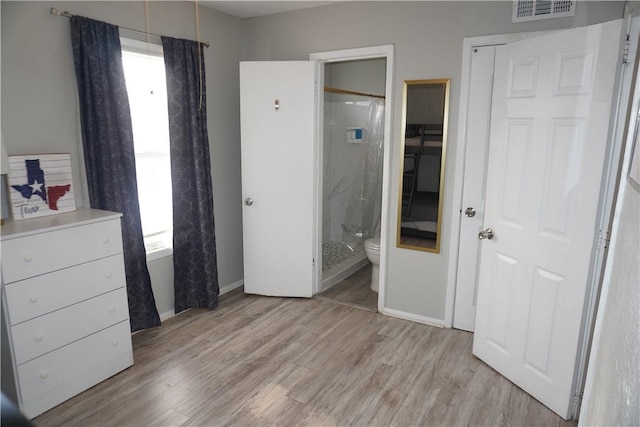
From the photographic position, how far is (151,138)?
3064 millimetres

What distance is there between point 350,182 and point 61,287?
9.62ft

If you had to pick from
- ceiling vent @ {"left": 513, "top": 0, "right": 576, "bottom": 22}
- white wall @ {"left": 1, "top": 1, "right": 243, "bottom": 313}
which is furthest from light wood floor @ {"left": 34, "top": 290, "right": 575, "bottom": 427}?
ceiling vent @ {"left": 513, "top": 0, "right": 576, "bottom": 22}

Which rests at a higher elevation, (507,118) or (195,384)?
(507,118)

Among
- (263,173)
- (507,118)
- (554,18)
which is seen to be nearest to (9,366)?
(263,173)

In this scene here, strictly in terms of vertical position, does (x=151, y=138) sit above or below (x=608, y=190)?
above

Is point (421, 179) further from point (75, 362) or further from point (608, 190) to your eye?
point (75, 362)

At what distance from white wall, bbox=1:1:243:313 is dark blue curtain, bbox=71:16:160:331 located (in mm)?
68

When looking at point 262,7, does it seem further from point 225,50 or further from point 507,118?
point 507,118

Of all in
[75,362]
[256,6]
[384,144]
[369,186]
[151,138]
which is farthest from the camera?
[369,186]

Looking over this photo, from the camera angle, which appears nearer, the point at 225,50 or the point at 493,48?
the point at 493,48

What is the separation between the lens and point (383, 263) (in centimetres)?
335

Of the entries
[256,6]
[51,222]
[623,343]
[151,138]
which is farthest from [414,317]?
[256,6]

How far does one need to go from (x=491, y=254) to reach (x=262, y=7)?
8.65 feet

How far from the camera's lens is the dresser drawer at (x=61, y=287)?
1.99 meters
